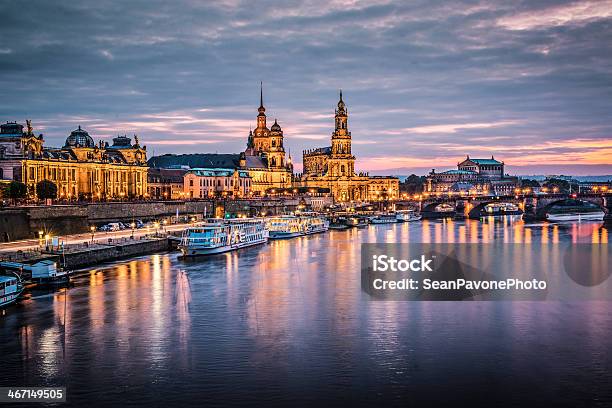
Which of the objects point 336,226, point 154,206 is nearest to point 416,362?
point 154,206

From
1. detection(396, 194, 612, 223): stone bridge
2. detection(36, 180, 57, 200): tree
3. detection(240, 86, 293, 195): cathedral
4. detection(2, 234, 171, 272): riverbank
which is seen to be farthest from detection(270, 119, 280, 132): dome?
detection(2, 234, 171, 272): riverbank

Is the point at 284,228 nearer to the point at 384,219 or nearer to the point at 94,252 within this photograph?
the point at 94,252

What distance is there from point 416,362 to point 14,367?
1489cm

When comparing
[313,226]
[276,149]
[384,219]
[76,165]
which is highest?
[276,149]

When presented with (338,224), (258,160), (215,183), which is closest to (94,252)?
(338,224)

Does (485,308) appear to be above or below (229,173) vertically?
below

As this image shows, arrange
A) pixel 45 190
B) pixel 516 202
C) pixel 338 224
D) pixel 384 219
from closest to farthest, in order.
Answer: pixel 45 190, pixel 338 224, pixel 384 219, pixel 516 202

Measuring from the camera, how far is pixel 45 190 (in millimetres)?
76688

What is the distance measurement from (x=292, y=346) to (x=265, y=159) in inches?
5650

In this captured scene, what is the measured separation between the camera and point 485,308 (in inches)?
1406

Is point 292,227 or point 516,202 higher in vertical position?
point 516,202

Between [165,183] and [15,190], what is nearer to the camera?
[15,190]

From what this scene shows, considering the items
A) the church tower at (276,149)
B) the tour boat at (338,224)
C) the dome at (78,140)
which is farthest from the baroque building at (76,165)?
the church tower at (276,149)

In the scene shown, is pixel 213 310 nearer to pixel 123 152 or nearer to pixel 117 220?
pixel 117 220
